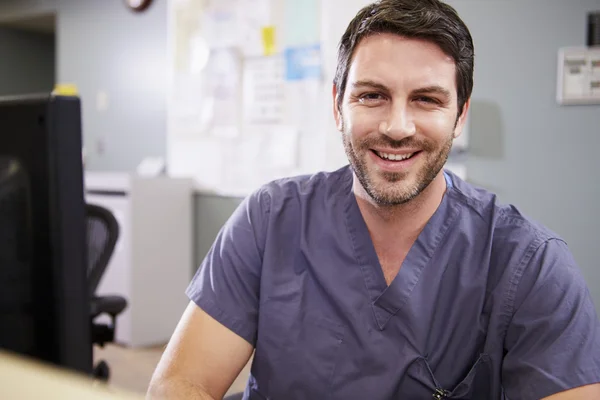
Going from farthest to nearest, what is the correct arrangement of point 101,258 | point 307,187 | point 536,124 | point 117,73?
point 117,73 < point 536,124 < point 101,258 < point 307,187

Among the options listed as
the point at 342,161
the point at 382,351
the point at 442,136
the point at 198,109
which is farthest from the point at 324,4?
the point at 382,351

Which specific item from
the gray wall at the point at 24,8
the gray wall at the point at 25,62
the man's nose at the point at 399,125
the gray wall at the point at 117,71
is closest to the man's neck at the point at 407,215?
the man's nose at the point at 399,125

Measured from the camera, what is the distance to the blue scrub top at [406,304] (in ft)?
3.04

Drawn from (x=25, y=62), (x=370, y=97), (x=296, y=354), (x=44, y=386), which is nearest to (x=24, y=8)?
(x=25, y=62)

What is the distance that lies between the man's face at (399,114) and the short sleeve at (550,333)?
237 mm

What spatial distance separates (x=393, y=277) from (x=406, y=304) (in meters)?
0.06

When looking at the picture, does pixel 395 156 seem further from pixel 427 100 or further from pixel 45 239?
pixel 45 239

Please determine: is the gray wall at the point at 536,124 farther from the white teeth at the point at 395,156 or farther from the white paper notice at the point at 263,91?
the white teeth at the point at 395,156

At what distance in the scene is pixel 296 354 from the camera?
40.4 inches

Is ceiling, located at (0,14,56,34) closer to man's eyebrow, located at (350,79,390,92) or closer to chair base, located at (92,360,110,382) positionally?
chair base, located at (92,360,110,382)

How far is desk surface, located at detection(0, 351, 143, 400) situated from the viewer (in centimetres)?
32

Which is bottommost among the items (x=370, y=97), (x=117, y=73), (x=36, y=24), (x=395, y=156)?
(x=395, y=156)

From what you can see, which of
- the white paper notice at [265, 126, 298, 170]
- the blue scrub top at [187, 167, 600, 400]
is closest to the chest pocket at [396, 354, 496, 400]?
the blue scrub top at [187, 167, 600, 400]

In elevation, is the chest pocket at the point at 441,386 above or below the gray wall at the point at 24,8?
below
